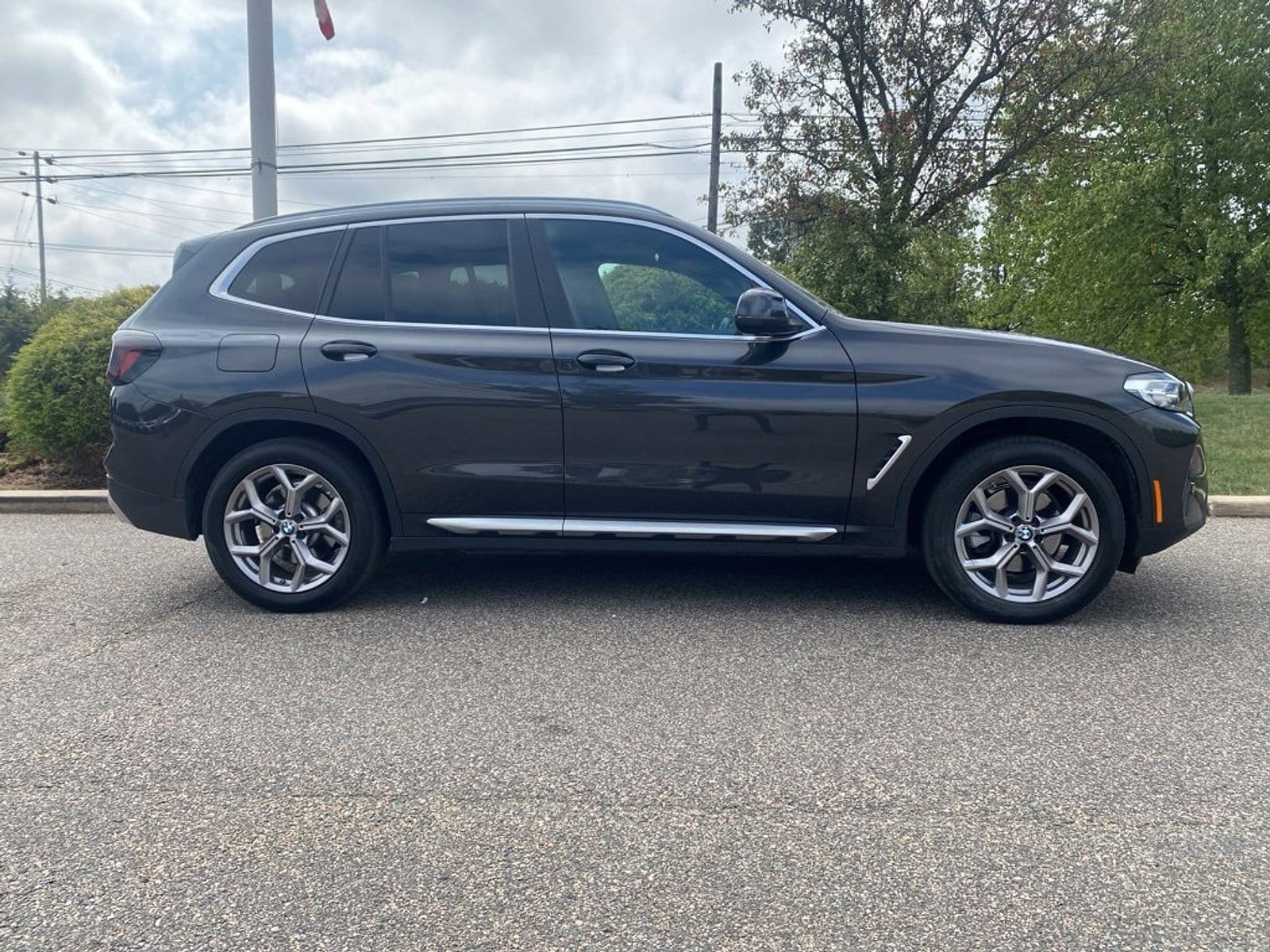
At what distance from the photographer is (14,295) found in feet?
85.7

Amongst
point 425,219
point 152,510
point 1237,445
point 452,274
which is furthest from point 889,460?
point 1237,445

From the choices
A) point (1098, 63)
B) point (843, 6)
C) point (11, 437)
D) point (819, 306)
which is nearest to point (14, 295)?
point (11, 437)

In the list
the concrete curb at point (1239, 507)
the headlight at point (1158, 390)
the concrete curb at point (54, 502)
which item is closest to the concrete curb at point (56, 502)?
the concrete curb at point (54, 502)

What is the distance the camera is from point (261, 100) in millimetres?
7617

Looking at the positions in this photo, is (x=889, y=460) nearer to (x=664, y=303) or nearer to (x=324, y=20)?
(x=664, y=303)

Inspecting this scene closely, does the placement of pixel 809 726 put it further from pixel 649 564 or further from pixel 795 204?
pixel 795 204

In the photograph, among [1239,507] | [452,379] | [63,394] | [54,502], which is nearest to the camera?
[452,379]

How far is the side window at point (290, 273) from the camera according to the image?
14.6 feet

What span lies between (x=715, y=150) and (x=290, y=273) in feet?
66.3

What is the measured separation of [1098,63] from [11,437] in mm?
12976

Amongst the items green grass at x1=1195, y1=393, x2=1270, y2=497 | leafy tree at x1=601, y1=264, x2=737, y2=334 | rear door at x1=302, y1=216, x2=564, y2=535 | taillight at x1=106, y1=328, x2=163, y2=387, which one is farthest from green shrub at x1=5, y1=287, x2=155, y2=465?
green grass at x1=1195, y1=393, x2=1270, y2=497

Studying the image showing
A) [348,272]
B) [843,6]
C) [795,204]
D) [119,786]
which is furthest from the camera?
[795,204]

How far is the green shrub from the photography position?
25.0ft

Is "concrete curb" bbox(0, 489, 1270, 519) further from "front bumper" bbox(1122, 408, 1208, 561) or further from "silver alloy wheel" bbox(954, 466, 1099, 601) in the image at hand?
"front bumper" bbox(1122, 408, 1208, 561)
